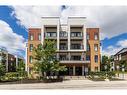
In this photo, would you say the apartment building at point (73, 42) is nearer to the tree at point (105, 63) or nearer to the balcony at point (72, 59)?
the balcony at point (72, 59)

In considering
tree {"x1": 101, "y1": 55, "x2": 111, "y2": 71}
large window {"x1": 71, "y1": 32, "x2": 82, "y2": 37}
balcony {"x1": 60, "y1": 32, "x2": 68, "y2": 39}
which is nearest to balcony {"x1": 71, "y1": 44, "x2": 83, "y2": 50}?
Answer: large window {"x1": 71, "y1": 32, "x2": 82, "y2": 37}

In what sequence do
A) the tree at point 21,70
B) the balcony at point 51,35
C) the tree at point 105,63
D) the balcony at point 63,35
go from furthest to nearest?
the tree at point 105,63 → the balcony at point 63,35 → the balcony at point 51,35 → the tree at point 21,70

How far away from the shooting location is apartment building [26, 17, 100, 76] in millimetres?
25391

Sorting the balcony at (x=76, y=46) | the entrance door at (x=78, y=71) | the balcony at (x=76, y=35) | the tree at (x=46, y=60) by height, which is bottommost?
the entrance door at (x=78, y=71)

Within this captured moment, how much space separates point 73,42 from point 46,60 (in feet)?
31.5

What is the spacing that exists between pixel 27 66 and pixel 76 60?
5203 millimetres

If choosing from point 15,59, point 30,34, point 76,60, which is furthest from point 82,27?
point 15,59

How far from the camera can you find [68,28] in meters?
25.4

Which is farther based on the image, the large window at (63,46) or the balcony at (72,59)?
the large window at (63,46)

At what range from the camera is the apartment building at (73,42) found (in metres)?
25.4

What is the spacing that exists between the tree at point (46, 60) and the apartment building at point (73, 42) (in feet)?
24.6

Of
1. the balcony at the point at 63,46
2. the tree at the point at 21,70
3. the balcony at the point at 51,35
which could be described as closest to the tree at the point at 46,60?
the tree at the point at 21,70

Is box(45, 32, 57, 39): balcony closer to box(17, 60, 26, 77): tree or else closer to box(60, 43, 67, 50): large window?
box(60, 43, 67, 50): large window

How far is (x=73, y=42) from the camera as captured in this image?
85.6 feet
